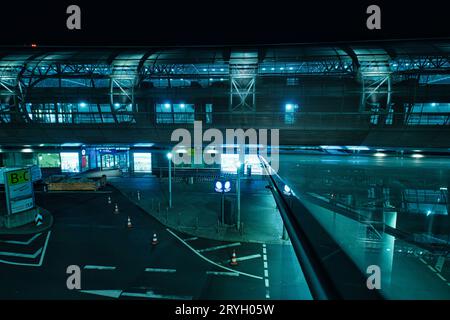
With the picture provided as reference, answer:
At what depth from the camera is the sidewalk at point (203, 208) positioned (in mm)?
13203

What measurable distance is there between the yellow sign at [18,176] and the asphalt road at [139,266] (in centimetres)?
329

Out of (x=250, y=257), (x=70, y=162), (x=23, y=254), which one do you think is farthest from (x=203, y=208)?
(x=70, y=162)

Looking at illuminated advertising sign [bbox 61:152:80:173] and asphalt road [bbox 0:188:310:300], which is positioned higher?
illuminated advertising sign [bbox 61:152:80:173]

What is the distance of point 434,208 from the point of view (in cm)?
338

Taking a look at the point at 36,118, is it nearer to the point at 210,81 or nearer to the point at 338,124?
the point at 210,81

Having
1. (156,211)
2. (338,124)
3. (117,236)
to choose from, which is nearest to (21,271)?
(117,236)

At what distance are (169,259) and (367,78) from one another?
2456cm

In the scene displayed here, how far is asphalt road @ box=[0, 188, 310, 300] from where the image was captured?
8.16 metres

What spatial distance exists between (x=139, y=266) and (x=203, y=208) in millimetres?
7830

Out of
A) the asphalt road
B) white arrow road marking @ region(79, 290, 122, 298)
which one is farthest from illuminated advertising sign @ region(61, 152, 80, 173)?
white arrow road marking @ region(79, 290, 122, 298)

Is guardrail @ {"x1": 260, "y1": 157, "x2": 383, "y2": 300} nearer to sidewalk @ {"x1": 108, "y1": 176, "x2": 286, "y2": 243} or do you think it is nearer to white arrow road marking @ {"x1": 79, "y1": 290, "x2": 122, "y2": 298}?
white arrow road marking @ {"x1": 79, "y1": 290, "x2": 122, "y2": 298}

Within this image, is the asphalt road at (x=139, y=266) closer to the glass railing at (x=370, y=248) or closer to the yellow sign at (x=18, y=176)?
the yellow sign at (x=18, y=176)

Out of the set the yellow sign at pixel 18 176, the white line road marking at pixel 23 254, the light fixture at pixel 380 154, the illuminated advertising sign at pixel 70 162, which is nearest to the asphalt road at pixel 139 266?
the white line road marking at pixel 23 254

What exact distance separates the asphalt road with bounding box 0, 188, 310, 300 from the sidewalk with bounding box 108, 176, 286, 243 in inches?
33.4
